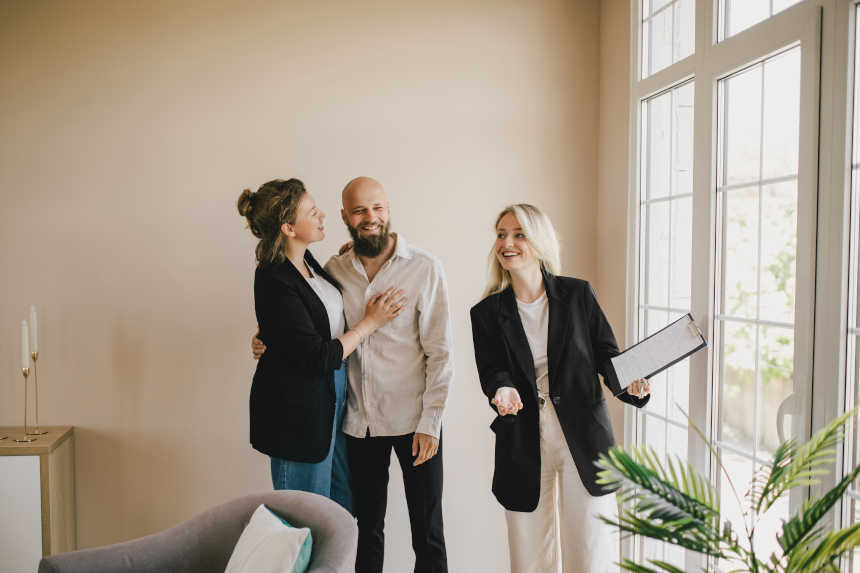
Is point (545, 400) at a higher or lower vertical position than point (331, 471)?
higher

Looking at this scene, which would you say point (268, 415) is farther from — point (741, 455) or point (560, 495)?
point (741, 455)

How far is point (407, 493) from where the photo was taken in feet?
6.98

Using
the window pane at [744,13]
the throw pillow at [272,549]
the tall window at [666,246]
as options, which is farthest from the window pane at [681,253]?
the throw pillow at [272,549]

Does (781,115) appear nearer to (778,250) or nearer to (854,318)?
(778,250)

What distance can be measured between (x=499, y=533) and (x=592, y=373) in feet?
4.74

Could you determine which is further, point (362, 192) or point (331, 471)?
point (331, 471)

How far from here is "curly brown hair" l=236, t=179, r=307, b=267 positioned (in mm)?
1999

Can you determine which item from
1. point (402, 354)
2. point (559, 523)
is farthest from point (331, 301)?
point (559, 523)

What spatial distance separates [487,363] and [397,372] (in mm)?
391

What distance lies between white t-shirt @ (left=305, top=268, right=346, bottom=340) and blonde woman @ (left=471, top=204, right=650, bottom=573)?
1.83 ft

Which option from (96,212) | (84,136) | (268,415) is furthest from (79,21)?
(268,415)

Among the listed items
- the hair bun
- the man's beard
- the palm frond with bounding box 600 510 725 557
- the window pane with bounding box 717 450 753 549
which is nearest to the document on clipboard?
the window pane with bounding box 717 450 753 549

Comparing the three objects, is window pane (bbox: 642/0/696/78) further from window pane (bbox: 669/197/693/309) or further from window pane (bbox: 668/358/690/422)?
window pane (bbox: 668/358/690/422)

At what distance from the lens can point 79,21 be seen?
2.46 m
